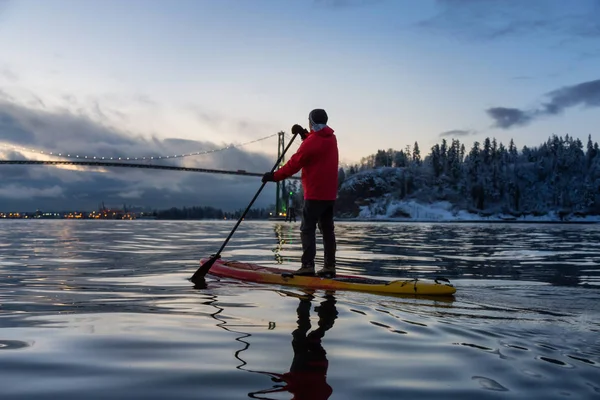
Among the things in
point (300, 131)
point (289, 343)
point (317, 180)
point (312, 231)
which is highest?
point (300, 131)

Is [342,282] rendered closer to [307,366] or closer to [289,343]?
[289,343]

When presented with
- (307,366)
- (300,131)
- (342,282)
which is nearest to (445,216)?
(300,131)

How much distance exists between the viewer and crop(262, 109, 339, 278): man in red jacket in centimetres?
702

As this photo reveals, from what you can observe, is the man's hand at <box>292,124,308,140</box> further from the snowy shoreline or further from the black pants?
the snowy shoreline

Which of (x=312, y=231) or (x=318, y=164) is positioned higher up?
(x=318, y=164)

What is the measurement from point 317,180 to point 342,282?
158 centimetres

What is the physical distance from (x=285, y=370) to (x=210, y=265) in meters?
4.84

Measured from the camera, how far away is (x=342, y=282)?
629 cm

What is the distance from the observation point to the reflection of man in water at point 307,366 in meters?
2.43

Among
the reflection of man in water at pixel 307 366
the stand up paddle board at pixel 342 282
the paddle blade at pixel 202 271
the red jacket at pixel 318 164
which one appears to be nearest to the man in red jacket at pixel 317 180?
the red jacket at pixel 318 164

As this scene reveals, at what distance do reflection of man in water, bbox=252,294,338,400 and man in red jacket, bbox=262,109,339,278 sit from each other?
8.80ft

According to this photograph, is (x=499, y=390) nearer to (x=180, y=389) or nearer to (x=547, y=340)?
(x=547, y=340)

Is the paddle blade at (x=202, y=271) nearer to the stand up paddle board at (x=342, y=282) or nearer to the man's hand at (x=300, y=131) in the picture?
the stand up paddle board at (x=342, y=282)

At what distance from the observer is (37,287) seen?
6023mm
